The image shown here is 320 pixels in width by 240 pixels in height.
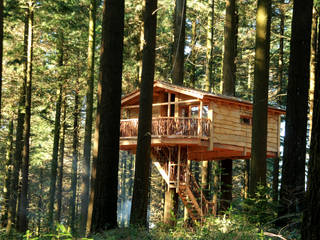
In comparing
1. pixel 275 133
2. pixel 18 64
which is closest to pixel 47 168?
pixel 18 64

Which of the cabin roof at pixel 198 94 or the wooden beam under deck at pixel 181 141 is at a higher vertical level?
the cabin roof at pixel 198 94

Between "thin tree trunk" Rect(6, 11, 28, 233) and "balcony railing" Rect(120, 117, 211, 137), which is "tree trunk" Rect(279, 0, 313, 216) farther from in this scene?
"thin tree trunk" Rect(6, 11, 28, 233)

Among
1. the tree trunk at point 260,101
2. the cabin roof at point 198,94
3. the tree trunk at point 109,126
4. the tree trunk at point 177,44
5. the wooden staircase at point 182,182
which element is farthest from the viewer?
the tree trunk at point 177,44

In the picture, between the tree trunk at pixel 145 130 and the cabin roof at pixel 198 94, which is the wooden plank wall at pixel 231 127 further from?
the tree trunk at pixel 145 130

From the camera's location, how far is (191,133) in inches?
760

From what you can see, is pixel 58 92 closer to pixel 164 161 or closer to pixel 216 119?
pixel 164 161

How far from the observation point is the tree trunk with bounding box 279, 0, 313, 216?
10539 mm

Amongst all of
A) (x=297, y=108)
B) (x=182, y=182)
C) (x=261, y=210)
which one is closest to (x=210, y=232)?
(x=261, y=210)

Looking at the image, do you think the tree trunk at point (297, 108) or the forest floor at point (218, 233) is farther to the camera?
the tree trunk at point (297, 108)

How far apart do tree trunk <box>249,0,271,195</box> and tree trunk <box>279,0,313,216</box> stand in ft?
6.17

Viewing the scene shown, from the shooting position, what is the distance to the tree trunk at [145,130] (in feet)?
42.3

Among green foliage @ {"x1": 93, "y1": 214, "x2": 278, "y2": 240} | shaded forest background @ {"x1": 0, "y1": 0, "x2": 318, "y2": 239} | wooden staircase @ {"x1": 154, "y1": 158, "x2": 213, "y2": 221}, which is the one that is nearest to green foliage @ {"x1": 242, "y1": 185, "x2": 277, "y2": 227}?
green foliage @ {"x1": 93, "y1": 214, "x2": 278, "y2": 240}

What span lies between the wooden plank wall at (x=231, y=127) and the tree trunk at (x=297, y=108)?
28.8 feet

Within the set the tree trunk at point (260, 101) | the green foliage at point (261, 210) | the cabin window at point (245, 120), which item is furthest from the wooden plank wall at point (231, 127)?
the green foliage at point (261, 210)
